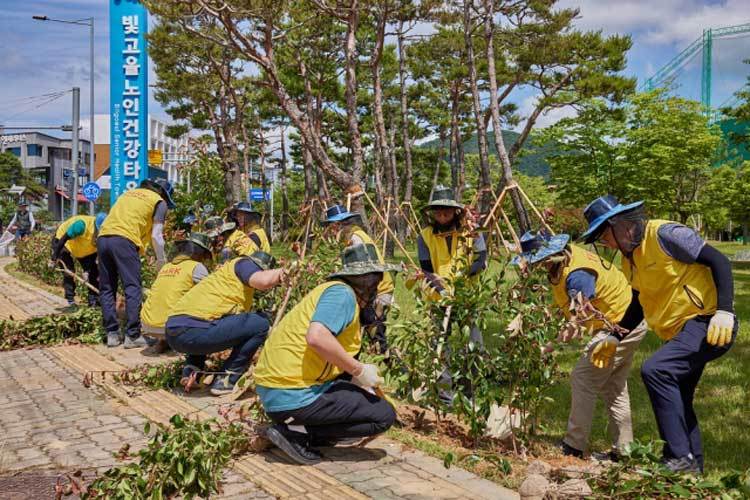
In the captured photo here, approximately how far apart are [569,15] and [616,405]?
15575 millimetres

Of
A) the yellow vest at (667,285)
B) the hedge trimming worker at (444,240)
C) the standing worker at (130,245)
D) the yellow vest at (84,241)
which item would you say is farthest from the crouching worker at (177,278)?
the yellow vest at (667,285)

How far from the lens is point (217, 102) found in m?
25.1

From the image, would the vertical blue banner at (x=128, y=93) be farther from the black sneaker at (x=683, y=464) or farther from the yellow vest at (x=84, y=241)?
the black sneaker at (x=683, y=464)

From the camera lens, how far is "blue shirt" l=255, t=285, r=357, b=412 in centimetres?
381

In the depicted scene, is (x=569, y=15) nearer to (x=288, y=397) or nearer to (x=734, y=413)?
(x=734, y=413)

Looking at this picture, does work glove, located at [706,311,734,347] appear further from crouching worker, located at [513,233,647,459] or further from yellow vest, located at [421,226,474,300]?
yellow vest, located at [421,226,474,300]

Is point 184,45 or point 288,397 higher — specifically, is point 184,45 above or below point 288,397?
above

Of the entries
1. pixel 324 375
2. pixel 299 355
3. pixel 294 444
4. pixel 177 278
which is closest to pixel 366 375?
pixel 324 375

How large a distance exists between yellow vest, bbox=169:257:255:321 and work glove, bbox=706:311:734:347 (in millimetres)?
3414

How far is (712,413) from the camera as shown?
17.8 feet

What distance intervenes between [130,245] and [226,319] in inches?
104

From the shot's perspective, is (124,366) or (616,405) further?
(124,366)

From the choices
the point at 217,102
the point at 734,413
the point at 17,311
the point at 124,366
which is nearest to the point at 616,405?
the point at 734,413

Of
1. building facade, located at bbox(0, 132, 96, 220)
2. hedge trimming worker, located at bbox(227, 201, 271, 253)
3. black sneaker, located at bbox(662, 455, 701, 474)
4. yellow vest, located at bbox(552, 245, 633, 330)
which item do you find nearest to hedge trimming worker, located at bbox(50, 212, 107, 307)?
hedge trimming worker, located at bbox(227, 201, 271, 253)
